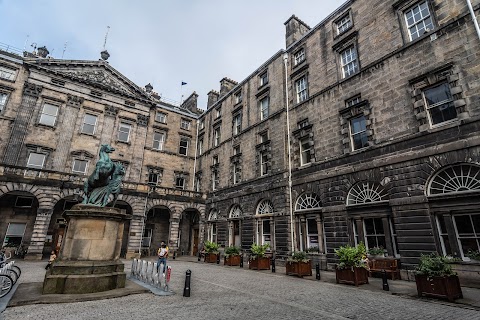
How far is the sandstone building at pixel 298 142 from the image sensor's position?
11.2m

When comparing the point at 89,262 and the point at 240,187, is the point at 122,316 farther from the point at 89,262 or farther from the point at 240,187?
the point at 240,187

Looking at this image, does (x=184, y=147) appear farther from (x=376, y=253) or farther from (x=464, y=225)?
(x=464, y=225)

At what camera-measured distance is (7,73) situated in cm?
2295

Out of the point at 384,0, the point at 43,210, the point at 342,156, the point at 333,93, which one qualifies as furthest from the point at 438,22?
the point at 43,210

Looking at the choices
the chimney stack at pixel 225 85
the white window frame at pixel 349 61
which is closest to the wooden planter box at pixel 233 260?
the white window frame at pixel 349 61

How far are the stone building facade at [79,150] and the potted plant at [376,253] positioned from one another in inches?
686

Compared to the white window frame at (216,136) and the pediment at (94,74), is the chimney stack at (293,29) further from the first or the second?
the pediment at (94,74)

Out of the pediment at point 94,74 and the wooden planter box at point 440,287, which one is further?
the pediment at point 94,74

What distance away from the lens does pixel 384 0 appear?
1488cm

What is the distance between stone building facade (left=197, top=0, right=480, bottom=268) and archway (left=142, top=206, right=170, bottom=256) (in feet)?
24.8

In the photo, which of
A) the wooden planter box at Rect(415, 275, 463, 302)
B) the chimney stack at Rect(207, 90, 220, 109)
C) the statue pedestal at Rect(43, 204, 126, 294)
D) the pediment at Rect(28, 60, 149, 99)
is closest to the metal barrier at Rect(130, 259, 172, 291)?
the statue pedestal at Rect(43, 204, 126, 294)

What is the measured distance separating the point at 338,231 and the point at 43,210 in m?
20.8

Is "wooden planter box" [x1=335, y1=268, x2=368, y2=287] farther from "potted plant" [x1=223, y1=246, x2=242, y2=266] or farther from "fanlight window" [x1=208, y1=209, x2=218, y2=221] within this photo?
"fanlight window" [x1=208, y1=209, x2=218, y2=221]

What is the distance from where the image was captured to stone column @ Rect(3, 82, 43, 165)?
831 inches
